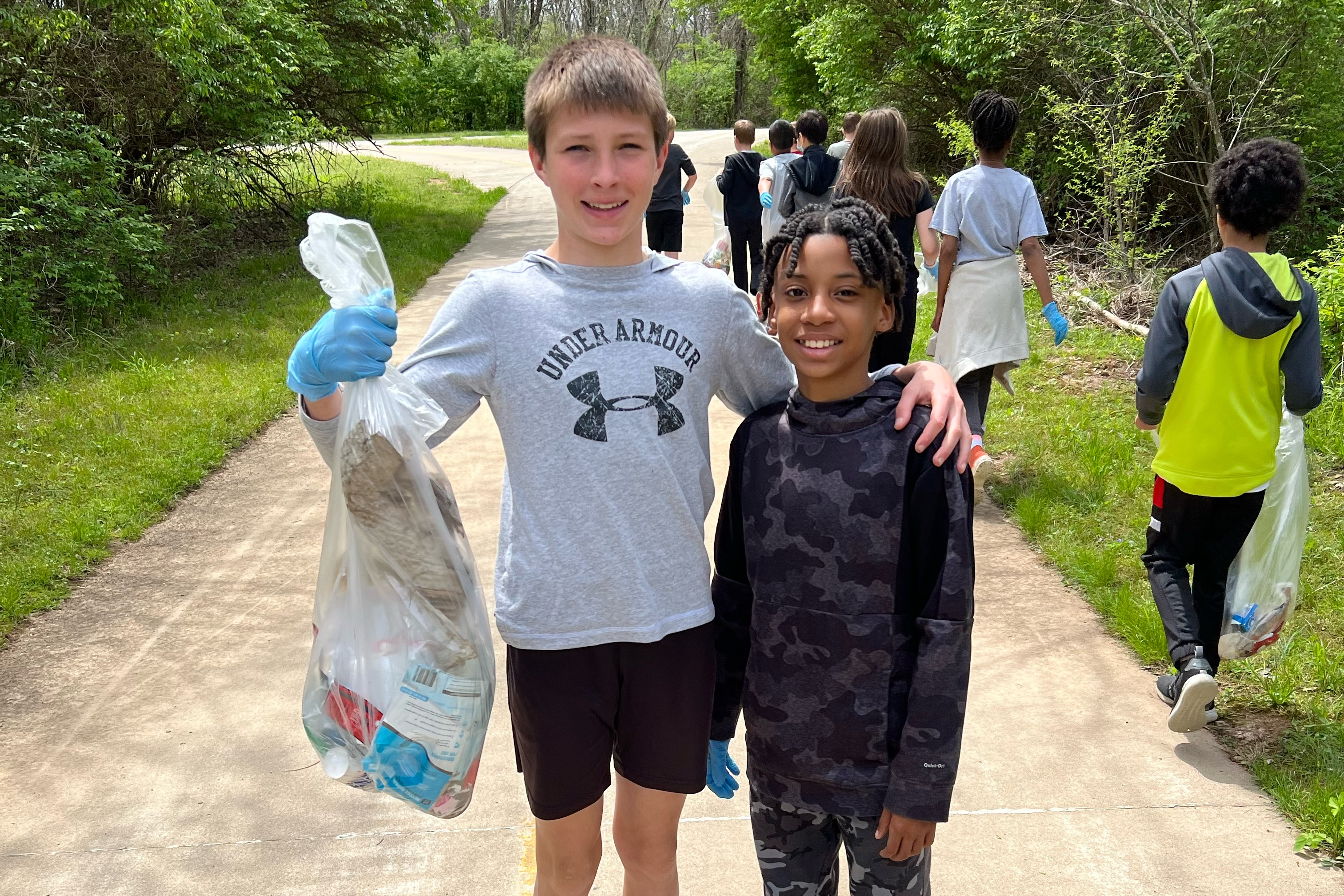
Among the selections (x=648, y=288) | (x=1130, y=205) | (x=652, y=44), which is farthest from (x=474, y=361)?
(x=652, y=44)

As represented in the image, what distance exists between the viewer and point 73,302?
8.51 m

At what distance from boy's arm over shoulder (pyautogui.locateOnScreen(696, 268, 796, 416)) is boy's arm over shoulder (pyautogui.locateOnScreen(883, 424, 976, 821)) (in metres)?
0.35

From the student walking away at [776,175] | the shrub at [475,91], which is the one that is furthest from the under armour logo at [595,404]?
the shrub at [475,91]

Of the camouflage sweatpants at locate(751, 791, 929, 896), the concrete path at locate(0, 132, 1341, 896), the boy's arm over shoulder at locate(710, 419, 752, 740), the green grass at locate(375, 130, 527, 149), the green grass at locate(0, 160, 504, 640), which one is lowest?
the green grass at locate(375, 130, 527, 149)

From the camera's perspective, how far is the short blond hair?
1909 mm

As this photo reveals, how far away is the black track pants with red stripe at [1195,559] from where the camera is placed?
338 centimetres

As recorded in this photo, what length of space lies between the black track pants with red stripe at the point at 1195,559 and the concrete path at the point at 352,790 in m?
0.32

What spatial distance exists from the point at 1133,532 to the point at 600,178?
3.82 m

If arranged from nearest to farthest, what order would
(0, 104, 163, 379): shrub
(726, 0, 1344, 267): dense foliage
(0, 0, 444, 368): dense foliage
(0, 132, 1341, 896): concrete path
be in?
1. (0, 132, 1341, 896): concrete path
2. (0, 104, 163, 379): shrub
3. (0, 0, 444, 368): dense foliage
4. (726, 0, 1344, 267): dense foliage

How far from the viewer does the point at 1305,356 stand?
127 inches

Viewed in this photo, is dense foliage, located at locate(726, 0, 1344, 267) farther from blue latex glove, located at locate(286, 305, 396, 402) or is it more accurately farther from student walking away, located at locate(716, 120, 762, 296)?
blue latex glove, located at locate(286, 305, 396, 402)

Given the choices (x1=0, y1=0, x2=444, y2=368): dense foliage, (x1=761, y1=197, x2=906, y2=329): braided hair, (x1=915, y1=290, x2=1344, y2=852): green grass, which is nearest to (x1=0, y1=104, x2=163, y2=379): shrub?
(x1=0, y1=0, x2=444, y2=368): dense foliage

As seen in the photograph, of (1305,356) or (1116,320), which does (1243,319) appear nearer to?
(1305,356)

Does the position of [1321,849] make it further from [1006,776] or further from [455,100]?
[455,100]
